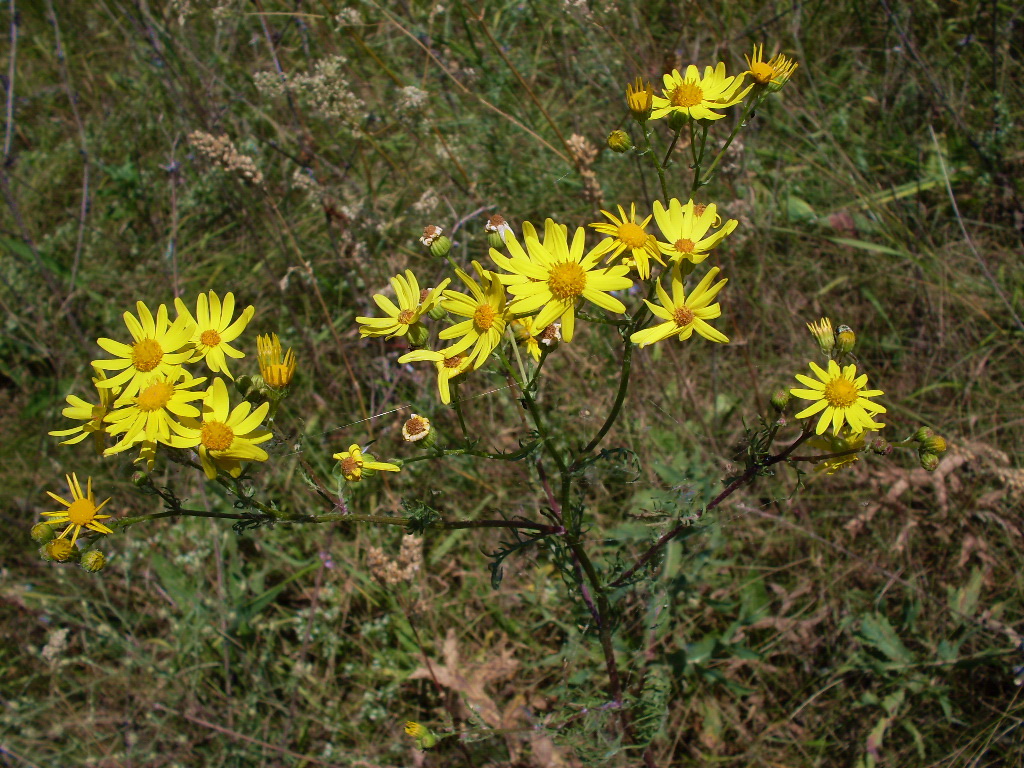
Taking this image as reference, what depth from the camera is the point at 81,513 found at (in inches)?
76.3

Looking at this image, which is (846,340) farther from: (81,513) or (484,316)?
(81,513)

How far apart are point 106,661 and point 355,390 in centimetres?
191

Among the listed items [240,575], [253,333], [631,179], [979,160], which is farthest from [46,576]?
[979,160]

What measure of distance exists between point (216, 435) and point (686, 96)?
1685mm

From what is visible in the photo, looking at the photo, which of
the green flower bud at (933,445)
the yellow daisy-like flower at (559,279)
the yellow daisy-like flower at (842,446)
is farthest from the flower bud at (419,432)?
the green flower bud at (933,445)

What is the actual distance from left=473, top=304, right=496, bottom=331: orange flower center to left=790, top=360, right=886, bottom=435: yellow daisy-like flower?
2.77 ft

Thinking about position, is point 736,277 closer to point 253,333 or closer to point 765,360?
point 765,360

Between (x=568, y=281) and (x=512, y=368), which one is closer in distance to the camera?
(x=568, y=281)

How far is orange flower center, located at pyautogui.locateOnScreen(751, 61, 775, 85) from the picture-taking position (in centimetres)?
207

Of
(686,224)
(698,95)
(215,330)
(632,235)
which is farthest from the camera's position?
(215,330)

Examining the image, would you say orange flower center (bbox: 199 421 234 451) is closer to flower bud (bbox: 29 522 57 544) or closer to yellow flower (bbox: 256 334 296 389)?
yellow flower (bbox: 256 334 296 389)

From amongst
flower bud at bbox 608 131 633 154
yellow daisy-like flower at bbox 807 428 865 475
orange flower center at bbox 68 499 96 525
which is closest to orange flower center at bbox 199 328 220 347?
orange flower center at bbox 68 499 96 525

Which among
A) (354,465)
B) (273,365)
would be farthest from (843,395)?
(273,365)

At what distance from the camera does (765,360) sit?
12.3ft
